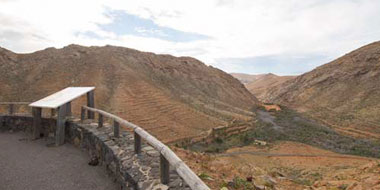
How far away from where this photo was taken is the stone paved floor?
14.7 feet

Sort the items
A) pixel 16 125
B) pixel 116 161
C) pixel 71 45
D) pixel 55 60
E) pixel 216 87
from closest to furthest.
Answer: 1. pixel 116 161
2. pixel 16 125
3. pixel 55 60
4. pixel 71 45
5. pixel 216 87

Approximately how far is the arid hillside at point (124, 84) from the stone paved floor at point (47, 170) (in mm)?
13769

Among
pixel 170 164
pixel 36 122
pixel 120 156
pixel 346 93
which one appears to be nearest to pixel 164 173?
pixel 170 164

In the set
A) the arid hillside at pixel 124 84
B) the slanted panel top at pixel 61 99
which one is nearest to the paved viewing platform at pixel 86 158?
the slanted panel top at pixel 61 99

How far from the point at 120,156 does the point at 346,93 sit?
165ft

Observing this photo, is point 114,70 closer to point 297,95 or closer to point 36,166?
point 36,166

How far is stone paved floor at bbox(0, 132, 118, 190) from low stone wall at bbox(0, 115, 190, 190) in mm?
255

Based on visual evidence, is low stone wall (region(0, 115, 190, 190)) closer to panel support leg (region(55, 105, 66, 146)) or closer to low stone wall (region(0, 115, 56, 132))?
panel support leg (region(55, 105, 66, 146))

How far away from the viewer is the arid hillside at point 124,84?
23.5m

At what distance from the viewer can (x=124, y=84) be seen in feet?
96.8

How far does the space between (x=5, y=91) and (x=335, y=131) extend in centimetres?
3735

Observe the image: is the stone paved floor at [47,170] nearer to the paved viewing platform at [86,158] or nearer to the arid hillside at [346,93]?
the paved viewing platform at [86,158]

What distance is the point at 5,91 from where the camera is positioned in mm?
24266

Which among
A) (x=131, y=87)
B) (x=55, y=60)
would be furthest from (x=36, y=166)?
(x=55, y=60)
